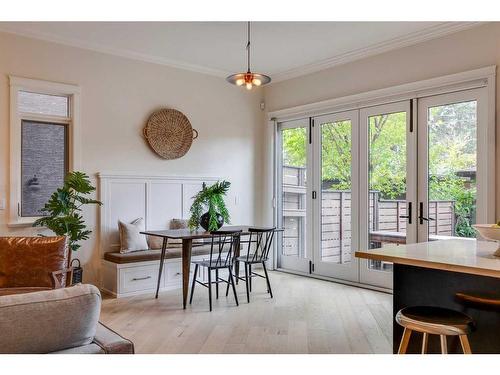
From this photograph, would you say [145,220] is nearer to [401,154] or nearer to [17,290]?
[17,290]

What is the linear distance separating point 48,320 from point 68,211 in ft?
10.8

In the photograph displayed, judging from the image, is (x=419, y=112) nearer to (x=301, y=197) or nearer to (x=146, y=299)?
(x=301, y=197)

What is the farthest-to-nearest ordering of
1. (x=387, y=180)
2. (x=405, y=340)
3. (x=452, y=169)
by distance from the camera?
(x=387, y=180) < (x=452, y=169) < (x=405, y=340)

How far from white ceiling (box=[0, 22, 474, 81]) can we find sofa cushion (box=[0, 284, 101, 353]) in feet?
11.6

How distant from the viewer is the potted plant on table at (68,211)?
4359 mm

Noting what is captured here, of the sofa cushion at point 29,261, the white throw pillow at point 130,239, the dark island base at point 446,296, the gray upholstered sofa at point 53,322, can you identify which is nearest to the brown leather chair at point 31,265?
the sofa cushion at point 29,261

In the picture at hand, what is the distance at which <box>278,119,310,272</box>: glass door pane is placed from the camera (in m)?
6.05

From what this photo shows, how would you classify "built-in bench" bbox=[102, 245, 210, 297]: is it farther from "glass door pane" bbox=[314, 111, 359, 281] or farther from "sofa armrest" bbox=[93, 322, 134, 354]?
"sofa armrest" bbox=[93, 322, 134, 354]

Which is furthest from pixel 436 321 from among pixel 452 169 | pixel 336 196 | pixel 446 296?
pixel 336 196

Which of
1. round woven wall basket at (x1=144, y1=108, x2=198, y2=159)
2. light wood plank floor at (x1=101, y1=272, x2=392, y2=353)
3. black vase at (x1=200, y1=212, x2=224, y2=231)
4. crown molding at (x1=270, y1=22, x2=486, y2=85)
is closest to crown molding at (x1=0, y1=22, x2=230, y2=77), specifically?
round woven wall basket at (x1=144, y1=108, x2=198, y2=159)

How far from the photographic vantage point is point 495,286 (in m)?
2.21

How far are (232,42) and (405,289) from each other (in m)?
3.45

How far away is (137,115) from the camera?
17.7 feet
